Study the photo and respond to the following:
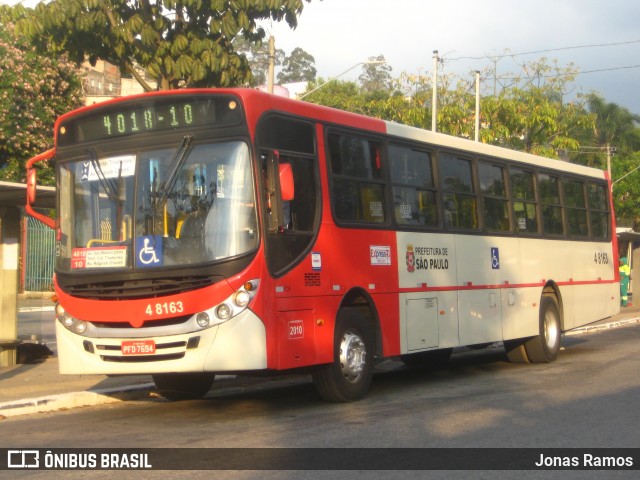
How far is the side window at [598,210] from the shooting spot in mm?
17797

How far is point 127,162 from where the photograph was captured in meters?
9.83

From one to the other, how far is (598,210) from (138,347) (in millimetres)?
11380

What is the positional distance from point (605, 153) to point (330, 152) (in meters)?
52.0

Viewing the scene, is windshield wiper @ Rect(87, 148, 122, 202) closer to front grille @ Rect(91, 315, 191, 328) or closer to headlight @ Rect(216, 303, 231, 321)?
front grille @ Rect(91, 315, 191, 328)

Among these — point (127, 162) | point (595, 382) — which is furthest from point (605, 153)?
point (127, 162)

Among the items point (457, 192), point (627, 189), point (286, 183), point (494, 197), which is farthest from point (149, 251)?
point (627, 189)

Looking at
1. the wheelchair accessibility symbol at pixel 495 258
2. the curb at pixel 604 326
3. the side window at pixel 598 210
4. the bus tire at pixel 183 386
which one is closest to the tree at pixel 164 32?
the wheelchair accessibility symbol at pixel 495 258

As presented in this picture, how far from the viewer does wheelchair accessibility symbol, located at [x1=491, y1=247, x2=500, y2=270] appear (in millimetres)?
14102

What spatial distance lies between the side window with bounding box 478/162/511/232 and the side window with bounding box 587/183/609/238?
145 inches

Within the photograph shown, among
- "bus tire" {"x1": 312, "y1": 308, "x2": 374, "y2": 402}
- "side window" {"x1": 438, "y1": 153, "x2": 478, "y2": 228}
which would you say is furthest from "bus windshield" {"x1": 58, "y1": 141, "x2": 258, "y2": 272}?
"side window" {"x1": 438, "y1": 153, "x2": 478, "y2": 228}

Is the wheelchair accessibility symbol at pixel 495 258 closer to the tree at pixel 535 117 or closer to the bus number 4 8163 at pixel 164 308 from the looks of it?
the bus number 4 8163 at pixel 164 308

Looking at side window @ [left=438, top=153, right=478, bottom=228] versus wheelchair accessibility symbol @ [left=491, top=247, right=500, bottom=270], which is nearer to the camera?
side window @ [left=438, top=153, right=478, bottom=228]

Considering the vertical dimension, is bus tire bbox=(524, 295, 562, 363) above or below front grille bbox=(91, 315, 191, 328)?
below

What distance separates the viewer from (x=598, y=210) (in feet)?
59.6
